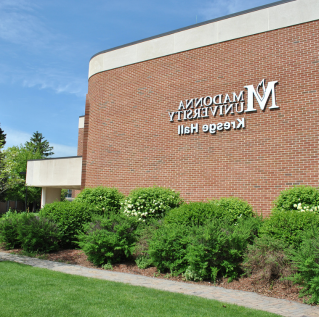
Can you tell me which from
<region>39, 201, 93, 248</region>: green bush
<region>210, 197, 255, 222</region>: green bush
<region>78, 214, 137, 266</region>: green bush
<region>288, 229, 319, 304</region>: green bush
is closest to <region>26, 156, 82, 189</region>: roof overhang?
<region>39, 201, 93, 248</region>: green bush

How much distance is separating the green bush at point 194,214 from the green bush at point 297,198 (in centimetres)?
195

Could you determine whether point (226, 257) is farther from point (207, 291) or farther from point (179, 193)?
point (179, 193)

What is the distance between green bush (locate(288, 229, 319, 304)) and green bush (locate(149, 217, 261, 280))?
1530 mm

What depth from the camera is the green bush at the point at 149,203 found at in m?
11.8

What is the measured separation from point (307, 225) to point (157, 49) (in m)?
10.0

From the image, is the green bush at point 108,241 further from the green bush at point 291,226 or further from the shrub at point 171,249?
the green bush at point 291,226

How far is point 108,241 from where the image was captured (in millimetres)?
9031

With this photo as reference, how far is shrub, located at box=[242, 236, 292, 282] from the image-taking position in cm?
692

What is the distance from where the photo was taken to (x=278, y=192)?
11.1 meters

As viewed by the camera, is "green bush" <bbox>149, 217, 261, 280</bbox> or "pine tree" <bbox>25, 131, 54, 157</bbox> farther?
"pine tree" <bbox>25, 131, 54, 157</bbox>

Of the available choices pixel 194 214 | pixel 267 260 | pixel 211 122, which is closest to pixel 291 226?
pixel 267 260

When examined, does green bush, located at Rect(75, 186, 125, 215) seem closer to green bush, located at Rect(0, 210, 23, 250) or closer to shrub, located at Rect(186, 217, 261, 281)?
green bush, located at Rect(0, 210, 23, 250)

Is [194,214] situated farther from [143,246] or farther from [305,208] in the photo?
[305,208]

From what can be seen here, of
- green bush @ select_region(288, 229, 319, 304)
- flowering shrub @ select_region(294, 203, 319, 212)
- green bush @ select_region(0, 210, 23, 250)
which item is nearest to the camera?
green bush @ select_region(288, 229, 319, 304)
